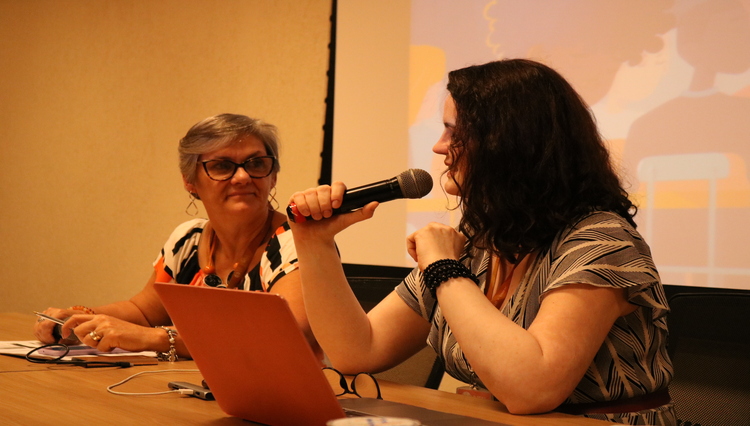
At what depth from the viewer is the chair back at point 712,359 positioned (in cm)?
156

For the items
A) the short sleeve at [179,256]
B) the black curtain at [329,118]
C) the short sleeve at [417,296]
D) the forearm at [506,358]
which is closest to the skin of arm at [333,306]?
the short sleeve at [417,296]

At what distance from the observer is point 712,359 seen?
160 cm

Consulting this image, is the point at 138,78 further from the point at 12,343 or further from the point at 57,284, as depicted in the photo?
the point at 12,343

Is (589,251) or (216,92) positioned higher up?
(216,92)

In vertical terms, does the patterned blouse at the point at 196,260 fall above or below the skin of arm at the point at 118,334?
above

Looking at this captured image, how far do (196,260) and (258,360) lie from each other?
1464mm

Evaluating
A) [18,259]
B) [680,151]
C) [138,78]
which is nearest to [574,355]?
[680,151]

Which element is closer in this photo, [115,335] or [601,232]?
[601,232]

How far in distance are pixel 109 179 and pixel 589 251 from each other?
12.6ft

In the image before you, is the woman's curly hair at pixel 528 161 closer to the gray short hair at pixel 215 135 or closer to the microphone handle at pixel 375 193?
the microphone handle at pixel 375 193

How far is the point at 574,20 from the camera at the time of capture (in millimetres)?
2533

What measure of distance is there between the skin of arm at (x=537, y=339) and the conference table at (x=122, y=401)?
0.05 m

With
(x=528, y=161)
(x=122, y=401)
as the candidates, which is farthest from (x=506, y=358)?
(x=122, y=401)

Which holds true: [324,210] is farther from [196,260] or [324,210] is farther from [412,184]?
[196,260]
